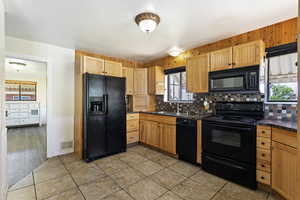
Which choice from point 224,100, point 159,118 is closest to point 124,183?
point 159,118

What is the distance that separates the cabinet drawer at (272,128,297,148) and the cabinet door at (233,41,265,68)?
1027mm

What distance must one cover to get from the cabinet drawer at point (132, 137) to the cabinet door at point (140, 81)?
44.2 inches

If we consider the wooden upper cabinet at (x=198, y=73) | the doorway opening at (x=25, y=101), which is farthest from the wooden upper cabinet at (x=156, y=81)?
the doorway opening at (x=25, y=101)

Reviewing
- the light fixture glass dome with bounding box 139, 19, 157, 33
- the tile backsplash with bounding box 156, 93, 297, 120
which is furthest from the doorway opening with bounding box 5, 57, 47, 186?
the light fixture glass dome with bounding box 139, 19, 157, 33

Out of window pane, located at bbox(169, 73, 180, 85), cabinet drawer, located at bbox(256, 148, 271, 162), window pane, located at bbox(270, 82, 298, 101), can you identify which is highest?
window pane, located at bbox(169, 73, 180, 85)

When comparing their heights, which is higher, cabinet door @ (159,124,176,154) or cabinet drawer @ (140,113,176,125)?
cabinet drawer @ (140,113,176,125)

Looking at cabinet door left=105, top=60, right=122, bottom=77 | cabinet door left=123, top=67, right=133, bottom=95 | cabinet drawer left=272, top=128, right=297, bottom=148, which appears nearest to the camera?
cabinet drawer left=272, top=128, right=297, bottom=148

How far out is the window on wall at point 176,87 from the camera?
11.9 ft

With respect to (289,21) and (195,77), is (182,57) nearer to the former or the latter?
(195,77)

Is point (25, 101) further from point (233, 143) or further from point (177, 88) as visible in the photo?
point (233, 143)

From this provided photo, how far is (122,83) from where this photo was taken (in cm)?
323

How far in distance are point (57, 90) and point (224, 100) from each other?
352 cm

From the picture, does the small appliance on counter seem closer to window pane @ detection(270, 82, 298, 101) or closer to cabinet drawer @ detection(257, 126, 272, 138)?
cabinet drawer @ detection(257, 126, 272, 138)

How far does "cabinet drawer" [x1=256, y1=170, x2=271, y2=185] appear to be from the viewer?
1847mm
